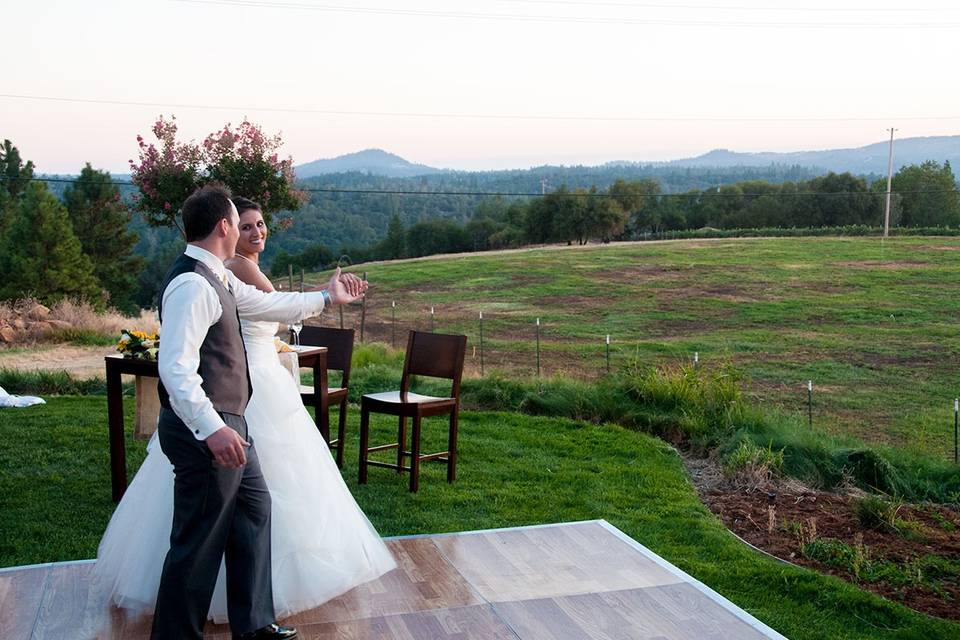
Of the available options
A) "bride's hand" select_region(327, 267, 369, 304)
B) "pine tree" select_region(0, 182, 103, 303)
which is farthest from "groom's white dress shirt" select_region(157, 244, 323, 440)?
"pine tree" select_region(0, 182, 103, 303)

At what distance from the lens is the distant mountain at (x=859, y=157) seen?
13625 cm

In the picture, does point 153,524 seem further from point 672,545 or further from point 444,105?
point 444,105

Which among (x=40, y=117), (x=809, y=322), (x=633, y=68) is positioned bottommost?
(x=809, y=322)

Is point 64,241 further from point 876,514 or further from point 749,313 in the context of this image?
point 876,514

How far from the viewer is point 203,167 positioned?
16.4m

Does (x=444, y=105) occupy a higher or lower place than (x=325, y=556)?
higher

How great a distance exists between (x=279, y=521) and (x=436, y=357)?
8.61 feet

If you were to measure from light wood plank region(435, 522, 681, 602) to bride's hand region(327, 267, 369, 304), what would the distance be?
141 centimetres

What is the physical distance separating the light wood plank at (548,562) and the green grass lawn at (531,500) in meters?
0.32

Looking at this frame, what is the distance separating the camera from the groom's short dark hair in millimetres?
3279

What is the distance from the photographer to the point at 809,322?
21266 millimetres

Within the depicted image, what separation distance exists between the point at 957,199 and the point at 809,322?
3793 centimetres

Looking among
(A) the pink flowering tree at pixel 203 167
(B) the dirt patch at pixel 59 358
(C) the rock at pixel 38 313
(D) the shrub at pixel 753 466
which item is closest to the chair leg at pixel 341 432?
(D) the shrub at pixel 753 466

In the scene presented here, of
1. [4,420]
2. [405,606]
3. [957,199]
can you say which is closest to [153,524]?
[405,606]
